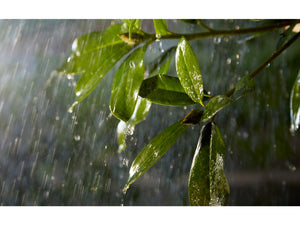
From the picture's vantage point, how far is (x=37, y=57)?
4.57ft

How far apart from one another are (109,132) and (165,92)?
3.10ft

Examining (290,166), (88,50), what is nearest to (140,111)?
(88,50)

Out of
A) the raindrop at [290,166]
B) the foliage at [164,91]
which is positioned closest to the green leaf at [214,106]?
the foliage at [164,91]

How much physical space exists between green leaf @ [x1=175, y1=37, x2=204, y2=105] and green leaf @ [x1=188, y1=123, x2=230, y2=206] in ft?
0.17

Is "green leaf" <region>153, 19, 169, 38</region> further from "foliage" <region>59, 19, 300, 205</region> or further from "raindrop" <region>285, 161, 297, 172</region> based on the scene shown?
"raindrop" <region>285, 161, 297, 172</region>

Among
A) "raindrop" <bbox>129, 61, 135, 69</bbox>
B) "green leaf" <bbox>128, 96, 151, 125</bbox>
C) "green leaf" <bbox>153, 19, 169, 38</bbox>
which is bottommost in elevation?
"green leaf" <bbox>128, 96, 151, 125</bbox>

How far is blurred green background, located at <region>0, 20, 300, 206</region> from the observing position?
128cm

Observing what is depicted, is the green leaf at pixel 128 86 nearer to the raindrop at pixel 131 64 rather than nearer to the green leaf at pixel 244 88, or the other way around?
the raindrop at pixel 131 64

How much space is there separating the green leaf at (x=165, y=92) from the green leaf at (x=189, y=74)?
1.7 inches

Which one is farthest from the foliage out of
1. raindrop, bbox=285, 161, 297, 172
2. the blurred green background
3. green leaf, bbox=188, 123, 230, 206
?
raindrop, bbox=285, 161, 297, 172

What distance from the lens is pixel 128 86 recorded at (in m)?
0.36

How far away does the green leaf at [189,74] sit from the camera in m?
0.33

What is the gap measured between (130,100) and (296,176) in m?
1.26
